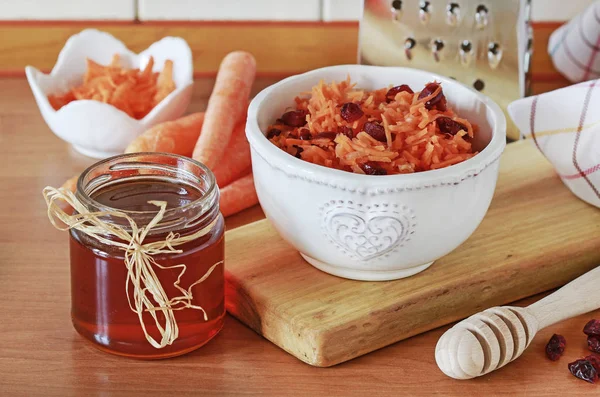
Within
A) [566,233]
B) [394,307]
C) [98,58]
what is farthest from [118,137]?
[566,233]

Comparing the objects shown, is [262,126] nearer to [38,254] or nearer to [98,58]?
[38,254]

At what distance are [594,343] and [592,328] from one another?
0.02m

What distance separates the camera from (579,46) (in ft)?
6.00

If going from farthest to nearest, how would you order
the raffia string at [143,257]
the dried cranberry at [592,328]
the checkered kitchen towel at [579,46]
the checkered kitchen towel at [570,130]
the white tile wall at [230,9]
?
1. the white tile wall at [230,9]
2. the checkered kitchen towel at [579,46]
3. the checkered kitchen towel at [570,130]
4. the dried cranberry at [592,328]
5. the raffia string at [143,257]

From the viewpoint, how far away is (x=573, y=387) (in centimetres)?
103

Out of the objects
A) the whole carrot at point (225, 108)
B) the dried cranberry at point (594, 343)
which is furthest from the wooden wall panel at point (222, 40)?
the dried cranberry at point (594, 343)

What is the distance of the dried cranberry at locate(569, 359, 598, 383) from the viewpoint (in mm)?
1037

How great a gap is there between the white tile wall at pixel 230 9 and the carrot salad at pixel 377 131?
74cm

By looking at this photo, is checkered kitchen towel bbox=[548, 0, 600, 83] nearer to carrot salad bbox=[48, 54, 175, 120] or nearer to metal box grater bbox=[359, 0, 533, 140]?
metal box grater bbox=[359, 0, 533, 140]

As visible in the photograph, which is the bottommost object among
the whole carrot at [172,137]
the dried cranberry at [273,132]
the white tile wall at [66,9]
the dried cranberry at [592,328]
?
the dried cranberry at [592,328]

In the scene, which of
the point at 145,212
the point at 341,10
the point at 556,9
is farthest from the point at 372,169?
the point at 556,9

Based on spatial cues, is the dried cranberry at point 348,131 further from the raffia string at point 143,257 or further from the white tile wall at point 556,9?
the white tile wall at point 556,9

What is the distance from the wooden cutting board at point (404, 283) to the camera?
1075mm

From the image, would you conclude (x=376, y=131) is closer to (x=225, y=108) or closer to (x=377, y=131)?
(x=377, y=131)
